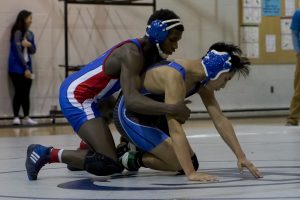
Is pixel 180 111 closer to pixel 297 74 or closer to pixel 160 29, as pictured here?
pixel 160 29

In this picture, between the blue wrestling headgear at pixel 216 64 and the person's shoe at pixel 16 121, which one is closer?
the blue wrestling headgear at pixel 216 64

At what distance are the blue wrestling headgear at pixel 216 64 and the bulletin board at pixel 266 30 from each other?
8.24 metres

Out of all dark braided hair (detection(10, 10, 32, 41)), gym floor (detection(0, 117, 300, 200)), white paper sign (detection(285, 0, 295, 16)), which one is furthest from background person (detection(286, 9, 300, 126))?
white paper sign (detection(285, 0, 295, 16))

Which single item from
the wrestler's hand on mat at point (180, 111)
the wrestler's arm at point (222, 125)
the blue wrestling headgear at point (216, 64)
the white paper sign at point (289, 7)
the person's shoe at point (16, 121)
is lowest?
the person's shoe at point (16, 121)

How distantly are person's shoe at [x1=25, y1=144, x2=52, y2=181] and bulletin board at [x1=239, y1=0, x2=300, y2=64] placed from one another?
27.1 ft

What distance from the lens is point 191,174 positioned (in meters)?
3.74

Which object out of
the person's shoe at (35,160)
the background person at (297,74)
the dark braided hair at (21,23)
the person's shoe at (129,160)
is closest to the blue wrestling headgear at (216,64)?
the person's shoe at (129,160)

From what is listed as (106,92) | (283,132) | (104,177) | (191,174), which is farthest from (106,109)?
(283,132)

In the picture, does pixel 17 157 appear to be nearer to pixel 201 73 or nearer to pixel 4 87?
pixel 201 73

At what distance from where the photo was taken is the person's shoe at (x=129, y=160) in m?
4.21

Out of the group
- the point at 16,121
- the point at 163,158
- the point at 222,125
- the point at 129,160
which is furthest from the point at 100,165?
the point at 16,121

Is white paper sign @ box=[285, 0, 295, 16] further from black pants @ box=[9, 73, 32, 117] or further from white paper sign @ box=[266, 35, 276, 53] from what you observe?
black pants @ box=[9, 73, 32, 117]

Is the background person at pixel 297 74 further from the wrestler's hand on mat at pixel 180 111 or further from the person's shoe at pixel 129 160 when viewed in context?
the wrestler's hand on mat at pixel 180 111

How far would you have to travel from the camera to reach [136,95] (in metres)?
3.91
